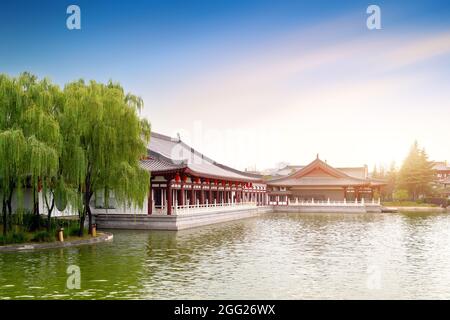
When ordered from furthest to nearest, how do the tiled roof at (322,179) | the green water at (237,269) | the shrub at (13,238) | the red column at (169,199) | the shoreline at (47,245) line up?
the tiled roof at (322,179), the red column at (169,199), the shrub at (13,238), the shoreline at (47,245), the green water at (237,269)

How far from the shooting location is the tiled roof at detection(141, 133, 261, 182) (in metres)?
29.8

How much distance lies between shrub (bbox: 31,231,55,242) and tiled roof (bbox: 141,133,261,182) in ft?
31.9

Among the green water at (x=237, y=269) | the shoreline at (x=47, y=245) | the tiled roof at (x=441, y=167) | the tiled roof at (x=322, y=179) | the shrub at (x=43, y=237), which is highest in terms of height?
the tiled roof at (x=441, y=167)

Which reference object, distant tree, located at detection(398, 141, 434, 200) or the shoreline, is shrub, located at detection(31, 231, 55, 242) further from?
distant tree, located at detection(398, 141, 434, 200)

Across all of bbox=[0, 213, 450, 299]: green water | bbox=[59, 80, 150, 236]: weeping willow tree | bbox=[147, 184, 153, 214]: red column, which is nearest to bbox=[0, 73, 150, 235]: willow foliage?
bbox=[59, 80, 150, 236]: weeping willow tree

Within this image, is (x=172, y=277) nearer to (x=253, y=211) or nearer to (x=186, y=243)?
(x=186, y=243)

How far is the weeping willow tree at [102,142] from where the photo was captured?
65.0 ft

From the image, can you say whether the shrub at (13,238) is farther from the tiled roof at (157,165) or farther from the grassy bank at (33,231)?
the tiled roof at (157,165)

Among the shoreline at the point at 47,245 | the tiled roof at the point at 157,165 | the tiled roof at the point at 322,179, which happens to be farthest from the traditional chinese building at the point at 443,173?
the shoreline at the point at 47,245

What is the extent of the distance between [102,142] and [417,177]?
55995 mm

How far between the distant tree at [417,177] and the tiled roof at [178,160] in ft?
89.3

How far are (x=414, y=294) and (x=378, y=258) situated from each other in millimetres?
5819

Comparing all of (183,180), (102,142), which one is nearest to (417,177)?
(183,180)
